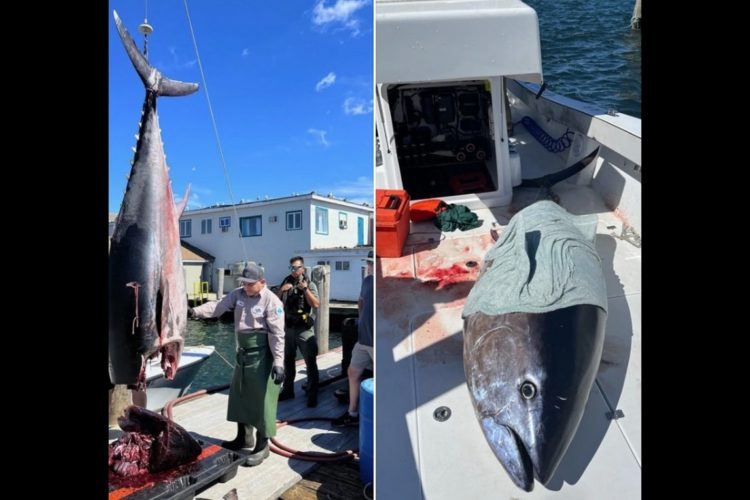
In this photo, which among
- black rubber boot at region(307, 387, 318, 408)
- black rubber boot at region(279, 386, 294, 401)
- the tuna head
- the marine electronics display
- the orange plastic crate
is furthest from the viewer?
the marine electronics display

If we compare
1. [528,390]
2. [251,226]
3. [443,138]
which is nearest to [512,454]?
[528,390]

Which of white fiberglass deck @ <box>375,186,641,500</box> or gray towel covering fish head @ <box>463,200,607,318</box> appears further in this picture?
gray towel covering fish head @ <box>463,200,607,318</box>

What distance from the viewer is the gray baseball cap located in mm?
1776

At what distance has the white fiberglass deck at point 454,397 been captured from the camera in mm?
1351

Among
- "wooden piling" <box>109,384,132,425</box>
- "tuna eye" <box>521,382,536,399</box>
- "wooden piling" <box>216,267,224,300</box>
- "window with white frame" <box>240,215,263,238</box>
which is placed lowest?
"wooden piling" <box>109,384,132,425</box>

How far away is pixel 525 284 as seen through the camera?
5.05ft

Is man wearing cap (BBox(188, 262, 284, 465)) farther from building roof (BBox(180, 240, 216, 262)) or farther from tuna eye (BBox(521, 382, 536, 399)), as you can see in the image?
tuna eye (BBox(521, 382, 536, 399))

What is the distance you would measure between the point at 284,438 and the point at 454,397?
940 millimetres

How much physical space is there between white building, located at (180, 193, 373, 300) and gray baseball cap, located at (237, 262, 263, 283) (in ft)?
0.16

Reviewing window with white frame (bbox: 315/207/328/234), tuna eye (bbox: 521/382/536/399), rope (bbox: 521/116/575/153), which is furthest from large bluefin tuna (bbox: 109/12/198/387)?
rope (bbox: 521/116/575/153)

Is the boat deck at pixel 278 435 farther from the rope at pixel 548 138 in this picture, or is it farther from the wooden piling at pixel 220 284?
the rope at pixel 548 138

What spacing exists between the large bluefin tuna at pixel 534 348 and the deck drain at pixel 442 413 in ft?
0.50
